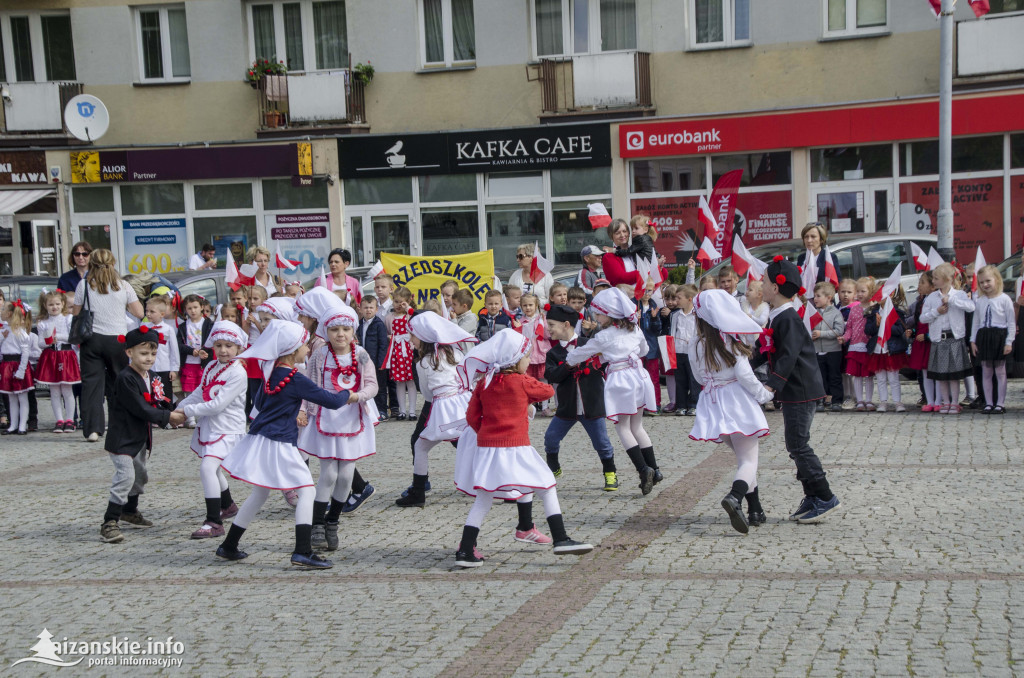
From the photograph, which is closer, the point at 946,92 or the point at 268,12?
the point at 946,92

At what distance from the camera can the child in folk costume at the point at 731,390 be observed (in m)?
7.73

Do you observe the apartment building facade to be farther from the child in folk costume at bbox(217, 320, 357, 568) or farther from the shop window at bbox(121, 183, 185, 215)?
the child in folk costume at bbox(217, 320, 357, 568)

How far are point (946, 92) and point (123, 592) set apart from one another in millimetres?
15364

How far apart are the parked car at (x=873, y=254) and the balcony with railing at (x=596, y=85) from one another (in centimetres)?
860

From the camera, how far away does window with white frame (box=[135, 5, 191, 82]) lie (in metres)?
26.4

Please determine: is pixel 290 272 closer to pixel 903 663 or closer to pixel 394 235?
pixel 394 235

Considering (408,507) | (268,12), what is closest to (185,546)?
(408,507)

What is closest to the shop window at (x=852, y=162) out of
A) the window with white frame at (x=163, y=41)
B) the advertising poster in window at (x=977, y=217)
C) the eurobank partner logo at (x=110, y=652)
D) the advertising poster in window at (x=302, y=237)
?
the advertising poster in window at (x=977, y=217)

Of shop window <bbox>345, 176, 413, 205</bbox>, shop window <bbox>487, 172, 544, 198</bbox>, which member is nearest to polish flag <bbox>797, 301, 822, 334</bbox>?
shop window <bbox>487, 172, 544, 198</bbox>

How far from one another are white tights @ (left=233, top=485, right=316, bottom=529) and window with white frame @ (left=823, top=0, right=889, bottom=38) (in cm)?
1908

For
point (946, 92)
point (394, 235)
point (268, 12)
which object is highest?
point (268, 12)

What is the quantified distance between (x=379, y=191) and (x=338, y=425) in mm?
18315

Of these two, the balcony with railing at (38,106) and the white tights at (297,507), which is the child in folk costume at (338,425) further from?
the balcony with railing at (38,106)

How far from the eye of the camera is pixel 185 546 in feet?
26.0
